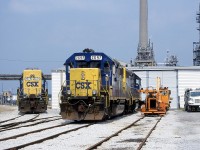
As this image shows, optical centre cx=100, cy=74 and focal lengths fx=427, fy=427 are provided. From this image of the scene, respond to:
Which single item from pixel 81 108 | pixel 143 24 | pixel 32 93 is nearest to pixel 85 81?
pixel 81 108

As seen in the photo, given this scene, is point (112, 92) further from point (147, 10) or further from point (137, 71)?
point (147, 10)

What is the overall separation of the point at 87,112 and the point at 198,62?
6056cm

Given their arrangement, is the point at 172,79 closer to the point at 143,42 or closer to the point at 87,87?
the point at 143,42

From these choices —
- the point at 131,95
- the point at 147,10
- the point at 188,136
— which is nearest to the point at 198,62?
the point at 147,10

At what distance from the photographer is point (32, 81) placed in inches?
1330

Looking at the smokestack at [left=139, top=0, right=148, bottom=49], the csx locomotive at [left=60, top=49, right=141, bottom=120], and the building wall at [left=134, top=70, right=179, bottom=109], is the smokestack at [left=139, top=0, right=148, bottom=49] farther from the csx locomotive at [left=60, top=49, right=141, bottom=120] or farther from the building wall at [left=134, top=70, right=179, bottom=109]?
the csx locomotive at [left=60, top=49, right=141, bottom=120]

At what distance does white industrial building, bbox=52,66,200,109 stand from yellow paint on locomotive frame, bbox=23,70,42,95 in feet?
45.8

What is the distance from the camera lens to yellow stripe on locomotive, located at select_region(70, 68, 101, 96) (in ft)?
67.2

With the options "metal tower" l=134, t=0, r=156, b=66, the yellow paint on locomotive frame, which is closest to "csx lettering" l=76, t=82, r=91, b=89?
the yellow paint on locomotive frame

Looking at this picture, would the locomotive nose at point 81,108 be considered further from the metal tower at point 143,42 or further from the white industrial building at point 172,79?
the metal tower at point 143,42

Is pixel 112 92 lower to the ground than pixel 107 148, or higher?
higher

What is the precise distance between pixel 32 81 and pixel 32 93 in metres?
0.97

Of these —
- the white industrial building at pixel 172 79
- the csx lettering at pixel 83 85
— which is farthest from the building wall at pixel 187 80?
the csx lettering at pixel 83 85

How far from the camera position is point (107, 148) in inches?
436
